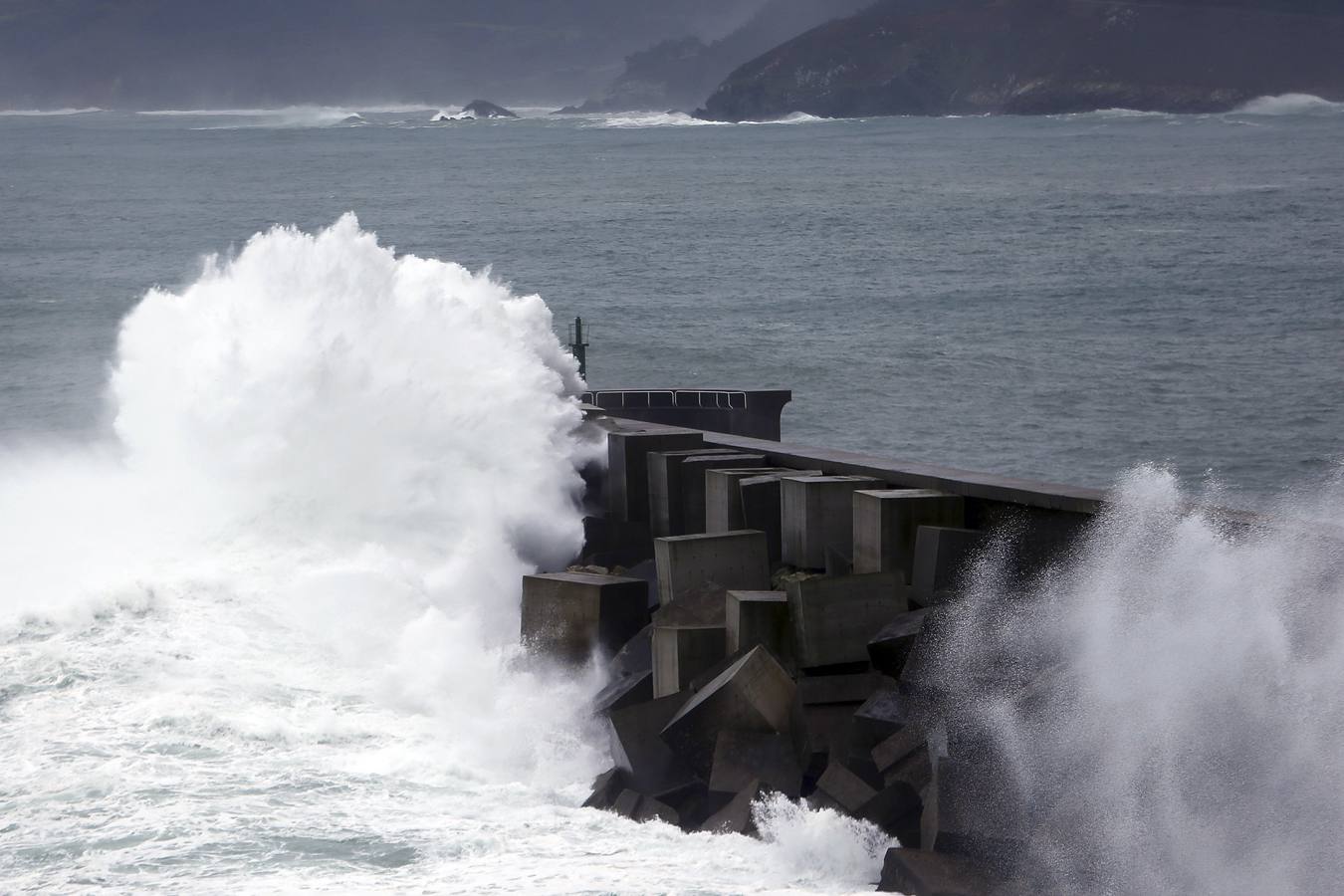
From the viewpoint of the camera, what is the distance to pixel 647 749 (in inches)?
413

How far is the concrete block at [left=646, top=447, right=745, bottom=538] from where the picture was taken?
14.5 metres

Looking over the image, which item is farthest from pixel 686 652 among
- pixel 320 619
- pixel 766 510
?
pixel 320 619

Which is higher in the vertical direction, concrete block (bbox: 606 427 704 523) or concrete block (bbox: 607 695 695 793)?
concrete block (bbox: 606 427 704 523)

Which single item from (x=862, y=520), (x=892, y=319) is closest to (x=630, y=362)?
(x=892, y=319)

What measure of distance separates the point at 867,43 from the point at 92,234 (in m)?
137

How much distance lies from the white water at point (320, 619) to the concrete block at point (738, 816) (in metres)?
0.12

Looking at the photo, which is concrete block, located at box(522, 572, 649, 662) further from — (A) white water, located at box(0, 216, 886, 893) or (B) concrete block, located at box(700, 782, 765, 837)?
(B) concrete block, located at box(700, 782, 765, 837)

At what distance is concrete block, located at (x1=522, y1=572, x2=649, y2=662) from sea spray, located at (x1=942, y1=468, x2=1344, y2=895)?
263cm

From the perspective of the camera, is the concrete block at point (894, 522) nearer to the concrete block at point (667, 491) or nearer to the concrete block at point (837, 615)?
the concrete block at point (837, 615)

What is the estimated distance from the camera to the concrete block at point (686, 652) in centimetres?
1125

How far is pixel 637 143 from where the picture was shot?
14188 centimetres

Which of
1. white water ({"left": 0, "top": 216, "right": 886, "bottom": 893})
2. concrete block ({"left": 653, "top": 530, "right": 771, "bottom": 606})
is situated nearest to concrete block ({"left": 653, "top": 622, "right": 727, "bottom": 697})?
white water ({"left": 0, "top": 216, "right": 886, "bottom": 893})

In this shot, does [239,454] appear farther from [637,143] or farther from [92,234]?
[637,143]

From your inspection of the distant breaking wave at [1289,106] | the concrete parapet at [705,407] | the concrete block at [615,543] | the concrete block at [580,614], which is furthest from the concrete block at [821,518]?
the distant breaking wave at [1289,106]
